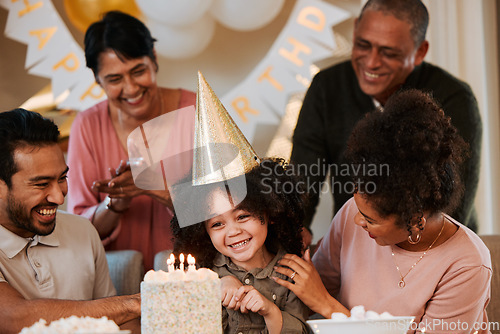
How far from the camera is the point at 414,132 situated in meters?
1.69

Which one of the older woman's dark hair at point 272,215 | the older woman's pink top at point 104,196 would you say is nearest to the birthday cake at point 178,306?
the older woman's dark hair at point 272,215

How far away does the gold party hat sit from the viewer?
1.85 m

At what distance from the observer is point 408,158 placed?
1.69 m

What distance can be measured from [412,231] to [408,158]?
252mm

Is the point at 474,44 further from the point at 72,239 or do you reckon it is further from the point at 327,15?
the point at 72,239

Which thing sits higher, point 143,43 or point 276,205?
point 143,43

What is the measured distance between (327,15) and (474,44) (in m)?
0.90

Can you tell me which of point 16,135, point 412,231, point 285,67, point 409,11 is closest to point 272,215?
point 412,231

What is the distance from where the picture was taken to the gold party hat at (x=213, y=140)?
1.85 metres

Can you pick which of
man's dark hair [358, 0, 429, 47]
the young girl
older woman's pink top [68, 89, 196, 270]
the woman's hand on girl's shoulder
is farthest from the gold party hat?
man's dark hair [358, 0, 429, 47]

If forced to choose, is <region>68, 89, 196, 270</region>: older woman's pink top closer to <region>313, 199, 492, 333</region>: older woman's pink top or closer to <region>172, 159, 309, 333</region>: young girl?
<region>172, 159, 309, 333</region>: young girl

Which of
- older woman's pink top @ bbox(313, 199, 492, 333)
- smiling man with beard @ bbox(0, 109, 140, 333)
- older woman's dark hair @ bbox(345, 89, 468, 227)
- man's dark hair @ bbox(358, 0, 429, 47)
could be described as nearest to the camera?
older woman's dark hair @ bbox(345, 89, 468, 227)

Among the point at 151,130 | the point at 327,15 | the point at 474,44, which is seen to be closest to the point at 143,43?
the point at 151,130

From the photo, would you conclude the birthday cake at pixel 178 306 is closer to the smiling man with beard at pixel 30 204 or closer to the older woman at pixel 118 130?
the smiling man with beard at pixel 30 204
